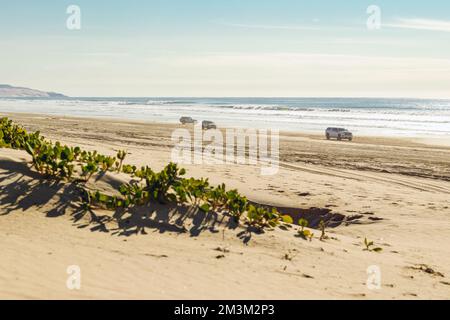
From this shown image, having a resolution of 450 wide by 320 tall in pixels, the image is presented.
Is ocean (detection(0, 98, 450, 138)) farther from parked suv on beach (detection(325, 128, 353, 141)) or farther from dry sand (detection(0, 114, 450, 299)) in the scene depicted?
dry sand (detection(0, 114, 450, 299))

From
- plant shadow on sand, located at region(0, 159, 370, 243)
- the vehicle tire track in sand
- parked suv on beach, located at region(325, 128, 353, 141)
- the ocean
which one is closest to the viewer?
plant shadow on sand, located at region(0, 159, 370, 243)

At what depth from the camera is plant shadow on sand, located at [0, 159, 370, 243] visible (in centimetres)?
715

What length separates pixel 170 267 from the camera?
5.91m

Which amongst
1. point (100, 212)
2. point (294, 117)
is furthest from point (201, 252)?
point (294, 117)

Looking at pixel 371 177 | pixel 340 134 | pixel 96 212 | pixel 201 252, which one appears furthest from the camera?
pixel 340 134

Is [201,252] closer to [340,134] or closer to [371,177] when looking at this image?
[371,177]

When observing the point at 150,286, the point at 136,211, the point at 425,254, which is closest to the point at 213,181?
the point at 136,211

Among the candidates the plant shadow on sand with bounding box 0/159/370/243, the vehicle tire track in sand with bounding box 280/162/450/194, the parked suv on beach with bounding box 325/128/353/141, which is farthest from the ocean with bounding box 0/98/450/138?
the plant shadow on sand with bounding box 0/159/370/243

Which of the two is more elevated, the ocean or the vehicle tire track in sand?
the ocean

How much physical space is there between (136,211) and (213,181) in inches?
199

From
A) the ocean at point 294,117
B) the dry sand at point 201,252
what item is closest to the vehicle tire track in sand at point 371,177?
the dry sand at point 201,252

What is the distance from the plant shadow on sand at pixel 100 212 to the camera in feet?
23.5

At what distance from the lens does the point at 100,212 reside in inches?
293
